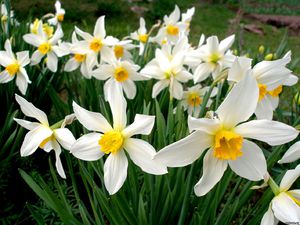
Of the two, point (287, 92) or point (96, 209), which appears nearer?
point (96, 209)

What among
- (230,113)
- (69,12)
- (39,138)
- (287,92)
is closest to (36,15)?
(69,12)

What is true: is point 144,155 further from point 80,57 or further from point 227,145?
point 80,57

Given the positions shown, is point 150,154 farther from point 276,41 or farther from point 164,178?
point 276,41

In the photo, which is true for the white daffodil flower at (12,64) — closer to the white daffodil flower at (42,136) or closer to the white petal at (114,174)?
the white daffodil flower at (42,136)

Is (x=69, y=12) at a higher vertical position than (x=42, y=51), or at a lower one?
lower

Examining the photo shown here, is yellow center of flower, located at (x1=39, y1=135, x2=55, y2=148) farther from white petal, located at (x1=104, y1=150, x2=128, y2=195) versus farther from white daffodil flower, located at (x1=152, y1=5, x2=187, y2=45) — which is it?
white daffodil flower, located at (x1=152, y1=5, x2=187, y2=45)

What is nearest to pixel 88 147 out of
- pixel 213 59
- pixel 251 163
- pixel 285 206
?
pixel 251 163
